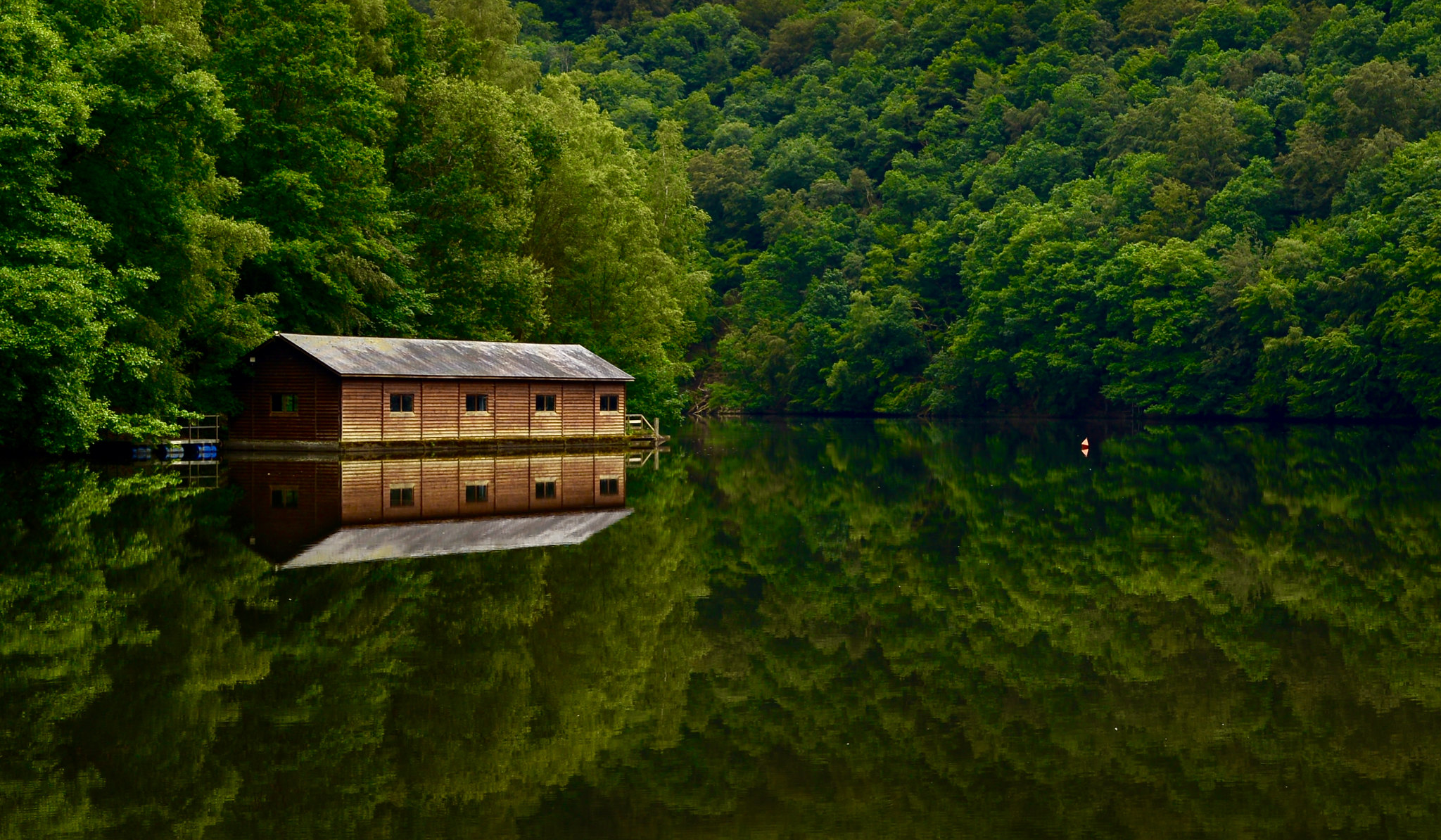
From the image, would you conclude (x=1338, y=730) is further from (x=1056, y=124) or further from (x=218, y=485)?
(x=1056, y=124)

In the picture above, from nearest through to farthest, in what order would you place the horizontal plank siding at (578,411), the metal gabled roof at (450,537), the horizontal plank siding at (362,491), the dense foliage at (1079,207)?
the metal gabled roof at (450,537) → the horizontal plank siding at (362,491) → the horizontal plank siding at (578,411) → the dense foliage at (1079,207)

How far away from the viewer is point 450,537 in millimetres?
22281

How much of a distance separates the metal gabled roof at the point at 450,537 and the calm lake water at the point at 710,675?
5.2 inches

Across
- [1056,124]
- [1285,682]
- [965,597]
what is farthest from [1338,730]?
[1056,124]

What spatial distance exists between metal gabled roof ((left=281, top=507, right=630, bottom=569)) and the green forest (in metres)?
14.3

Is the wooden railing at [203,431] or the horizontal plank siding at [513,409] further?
the horizontal plank siding at [513,409]

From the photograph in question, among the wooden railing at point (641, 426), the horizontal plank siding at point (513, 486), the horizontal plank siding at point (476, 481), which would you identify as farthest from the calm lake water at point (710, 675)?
the wooden railing at point (641, 426)

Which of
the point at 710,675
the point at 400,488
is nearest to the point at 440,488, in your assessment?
the point at 400,488

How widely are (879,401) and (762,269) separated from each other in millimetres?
22946

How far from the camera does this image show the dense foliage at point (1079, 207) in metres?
89.1

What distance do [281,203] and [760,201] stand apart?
334 feet

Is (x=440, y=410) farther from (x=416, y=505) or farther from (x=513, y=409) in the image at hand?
(x=416, y=505)

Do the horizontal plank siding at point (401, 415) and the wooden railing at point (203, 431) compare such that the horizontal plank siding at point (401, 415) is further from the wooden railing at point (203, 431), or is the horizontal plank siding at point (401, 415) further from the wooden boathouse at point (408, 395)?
the wooden railing at point (203, 431)

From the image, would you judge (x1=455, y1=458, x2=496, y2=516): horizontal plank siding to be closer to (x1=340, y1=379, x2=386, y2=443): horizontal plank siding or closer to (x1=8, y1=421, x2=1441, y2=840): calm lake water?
(x1=8, y1=421, x2=1441, y2=840): calm lake water
